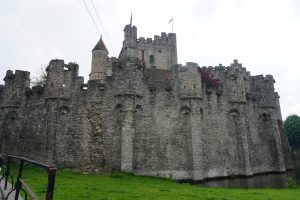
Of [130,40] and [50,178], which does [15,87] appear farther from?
[130,40]

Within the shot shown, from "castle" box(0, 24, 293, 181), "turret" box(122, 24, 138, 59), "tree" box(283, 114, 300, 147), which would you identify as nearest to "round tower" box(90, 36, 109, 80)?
"turret" box(122, 24, 138, 59)

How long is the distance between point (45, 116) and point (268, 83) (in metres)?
20.1

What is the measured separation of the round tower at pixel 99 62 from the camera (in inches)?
1645

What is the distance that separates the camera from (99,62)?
42.0m

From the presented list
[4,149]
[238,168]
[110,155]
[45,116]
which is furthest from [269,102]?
[4,149]

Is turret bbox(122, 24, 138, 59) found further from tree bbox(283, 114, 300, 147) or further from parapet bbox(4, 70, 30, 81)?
parapet bbox(4, 70, 30, 81)

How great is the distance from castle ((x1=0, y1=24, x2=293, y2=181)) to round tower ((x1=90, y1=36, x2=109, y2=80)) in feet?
60.8

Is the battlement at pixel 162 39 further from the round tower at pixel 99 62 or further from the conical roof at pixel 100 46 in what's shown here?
the round tower at pixel 99 62

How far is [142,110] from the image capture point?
21.2 meters

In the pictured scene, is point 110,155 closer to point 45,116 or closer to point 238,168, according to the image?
point 45,116

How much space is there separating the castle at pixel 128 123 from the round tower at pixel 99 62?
729 inches

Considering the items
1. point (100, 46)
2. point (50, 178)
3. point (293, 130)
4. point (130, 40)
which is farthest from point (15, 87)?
point (293, 130)

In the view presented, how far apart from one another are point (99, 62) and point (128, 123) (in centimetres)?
2334

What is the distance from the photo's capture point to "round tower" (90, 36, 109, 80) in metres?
41.8
